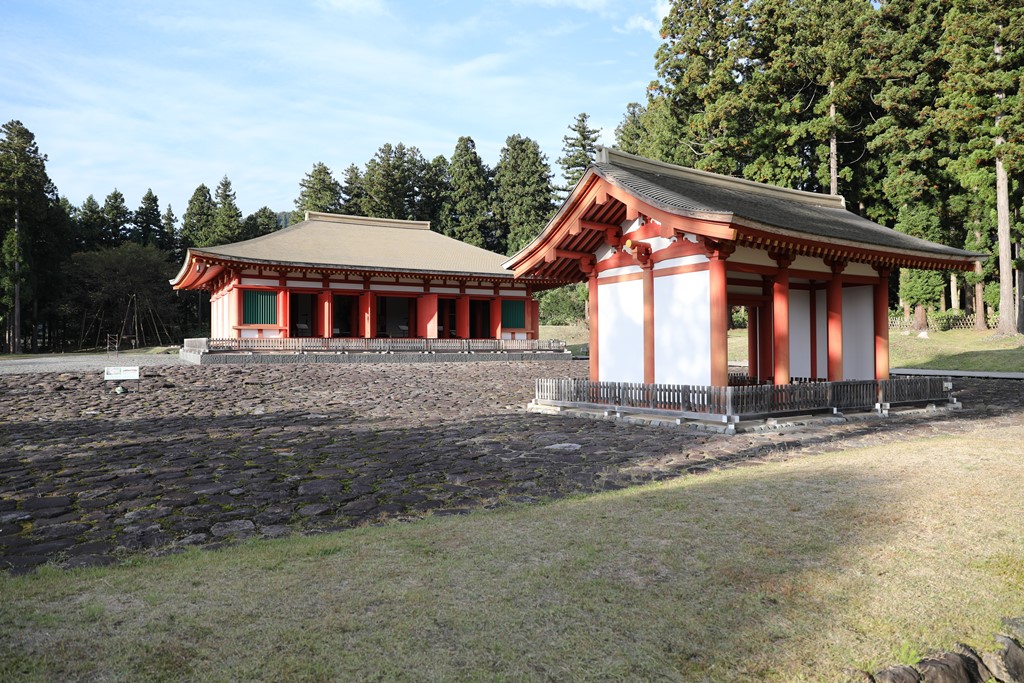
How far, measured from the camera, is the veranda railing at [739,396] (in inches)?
490

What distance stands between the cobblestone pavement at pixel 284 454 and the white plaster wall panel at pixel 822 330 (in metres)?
3.30

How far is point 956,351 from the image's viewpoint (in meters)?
29.6

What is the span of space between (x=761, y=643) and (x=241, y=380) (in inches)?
719

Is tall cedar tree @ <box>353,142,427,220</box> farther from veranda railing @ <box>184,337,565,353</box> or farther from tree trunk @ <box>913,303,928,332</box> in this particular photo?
tree trunk @ <box>913,303,928,332</box>

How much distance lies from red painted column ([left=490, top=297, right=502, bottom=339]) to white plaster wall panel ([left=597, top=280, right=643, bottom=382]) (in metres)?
17.6

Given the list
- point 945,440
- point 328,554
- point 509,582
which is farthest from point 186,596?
point 945,440

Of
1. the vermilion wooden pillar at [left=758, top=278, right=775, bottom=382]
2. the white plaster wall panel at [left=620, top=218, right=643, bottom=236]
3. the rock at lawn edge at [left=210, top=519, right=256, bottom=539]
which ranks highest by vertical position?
the white plaster wall panel at [left=620, top=218, right=643, bottom=236]

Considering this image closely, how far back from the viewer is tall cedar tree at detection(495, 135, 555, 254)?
179 ft

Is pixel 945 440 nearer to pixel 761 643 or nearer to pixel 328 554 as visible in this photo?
pixel 761 643

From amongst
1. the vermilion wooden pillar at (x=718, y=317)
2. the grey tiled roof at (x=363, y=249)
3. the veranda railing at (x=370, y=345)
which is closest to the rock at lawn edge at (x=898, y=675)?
the vermilion wooden pillar at (x=718, y=317)

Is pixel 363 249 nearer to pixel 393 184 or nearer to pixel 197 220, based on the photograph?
pixel 393 184

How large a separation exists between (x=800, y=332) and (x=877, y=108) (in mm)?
31861

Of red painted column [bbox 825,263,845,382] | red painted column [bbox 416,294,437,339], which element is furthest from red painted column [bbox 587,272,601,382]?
red painted column [bbox 416,294,437,339]

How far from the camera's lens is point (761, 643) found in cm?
376
